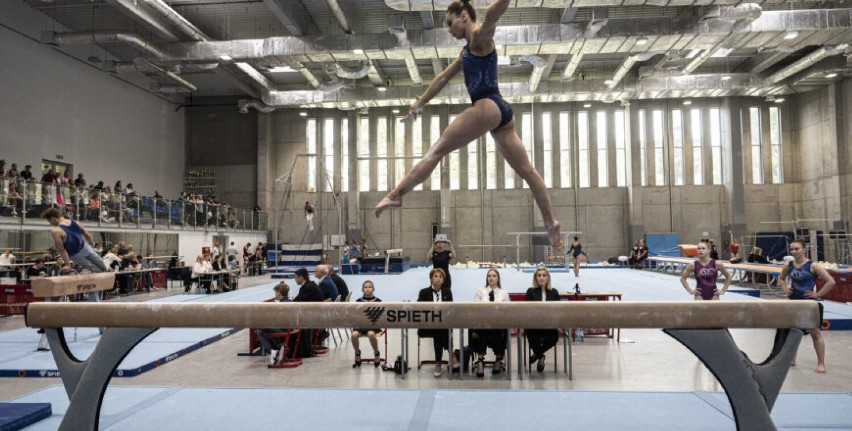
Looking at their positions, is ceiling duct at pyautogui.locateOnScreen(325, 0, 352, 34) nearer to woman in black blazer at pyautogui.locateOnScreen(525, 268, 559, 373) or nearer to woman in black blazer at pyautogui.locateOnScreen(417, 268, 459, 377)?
woman in black blazer at pyautogui.locateOnScreen(417, 268, 459, 377)

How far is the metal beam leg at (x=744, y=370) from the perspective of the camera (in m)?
2.83

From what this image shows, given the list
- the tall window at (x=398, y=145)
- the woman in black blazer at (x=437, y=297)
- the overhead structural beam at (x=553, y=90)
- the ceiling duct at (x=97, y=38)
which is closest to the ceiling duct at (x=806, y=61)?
the overhead structural beam at (x=553, y=90)

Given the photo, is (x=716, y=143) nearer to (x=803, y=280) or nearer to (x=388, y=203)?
(x=803, y=280)

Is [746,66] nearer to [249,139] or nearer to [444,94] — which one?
[444,94]

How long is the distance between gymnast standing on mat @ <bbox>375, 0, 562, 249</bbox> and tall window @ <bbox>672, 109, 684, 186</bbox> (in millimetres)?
25235

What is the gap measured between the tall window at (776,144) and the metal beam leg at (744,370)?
2666 cm

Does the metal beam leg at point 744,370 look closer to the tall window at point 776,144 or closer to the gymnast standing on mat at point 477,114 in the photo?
the gymnast standing on mat at point 477,114

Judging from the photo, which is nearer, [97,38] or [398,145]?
[97,38]

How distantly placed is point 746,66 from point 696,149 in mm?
4277

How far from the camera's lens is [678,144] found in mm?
25125

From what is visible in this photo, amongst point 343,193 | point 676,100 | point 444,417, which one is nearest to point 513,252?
point 343,193

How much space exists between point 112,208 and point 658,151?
77.4ft

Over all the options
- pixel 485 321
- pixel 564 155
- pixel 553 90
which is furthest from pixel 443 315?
pixel 564 155

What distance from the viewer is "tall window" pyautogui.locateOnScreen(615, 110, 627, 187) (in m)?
25.3
